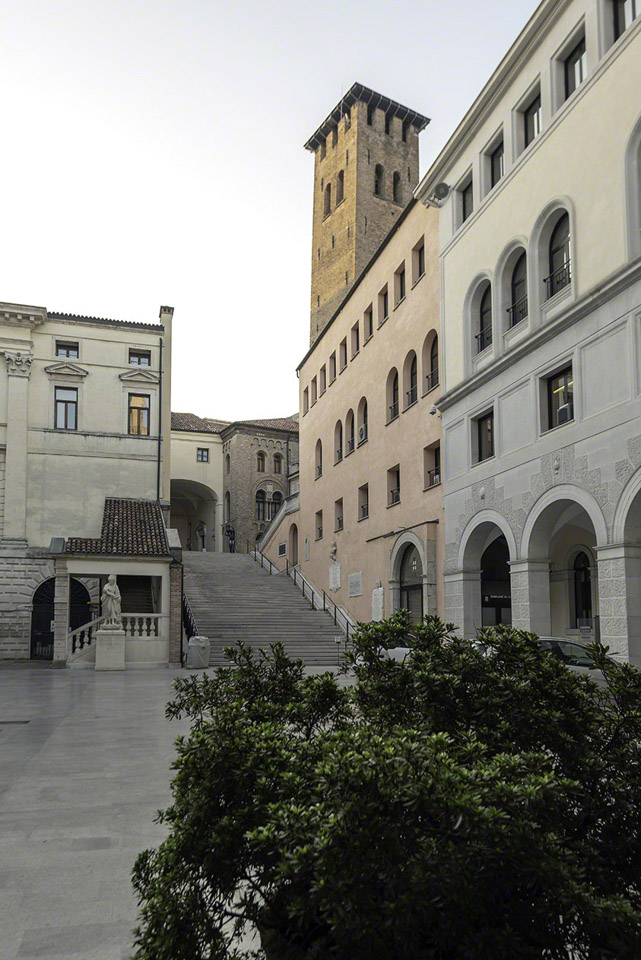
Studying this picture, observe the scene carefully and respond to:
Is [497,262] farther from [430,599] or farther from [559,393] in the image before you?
[430,599]

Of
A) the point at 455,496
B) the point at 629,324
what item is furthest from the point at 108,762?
the point at 455,496

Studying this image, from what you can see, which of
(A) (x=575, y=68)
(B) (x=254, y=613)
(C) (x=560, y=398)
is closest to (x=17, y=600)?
(B) (x=254, y=613)

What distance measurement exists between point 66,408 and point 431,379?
14.8m

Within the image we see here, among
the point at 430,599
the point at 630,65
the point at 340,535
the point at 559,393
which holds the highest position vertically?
the point at 630,65

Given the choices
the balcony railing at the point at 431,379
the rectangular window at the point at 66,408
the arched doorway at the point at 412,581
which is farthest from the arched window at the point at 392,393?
the rectangular window at the point at 66,408

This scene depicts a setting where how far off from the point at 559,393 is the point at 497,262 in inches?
191

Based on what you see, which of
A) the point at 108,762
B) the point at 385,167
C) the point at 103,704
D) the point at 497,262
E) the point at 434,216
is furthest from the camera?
the point at 385,167

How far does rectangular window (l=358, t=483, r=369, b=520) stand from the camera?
3322 cm

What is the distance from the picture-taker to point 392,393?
3077 centimetres

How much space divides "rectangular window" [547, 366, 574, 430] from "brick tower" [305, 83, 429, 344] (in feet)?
114

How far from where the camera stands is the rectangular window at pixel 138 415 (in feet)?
106

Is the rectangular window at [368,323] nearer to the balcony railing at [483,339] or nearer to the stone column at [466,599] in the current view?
the balcony railing at [483,339]

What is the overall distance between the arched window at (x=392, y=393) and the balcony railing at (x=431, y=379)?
3.36m

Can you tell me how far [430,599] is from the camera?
81.6 feet
